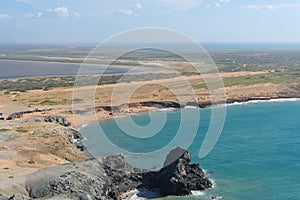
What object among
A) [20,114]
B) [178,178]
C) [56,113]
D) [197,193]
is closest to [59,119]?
[56,113]

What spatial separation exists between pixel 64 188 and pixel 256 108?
52.4 metres

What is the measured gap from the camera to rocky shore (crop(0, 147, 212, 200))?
30250mm

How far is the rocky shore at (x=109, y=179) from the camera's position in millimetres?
30250

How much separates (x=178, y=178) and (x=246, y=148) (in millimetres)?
16192

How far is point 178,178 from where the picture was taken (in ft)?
116

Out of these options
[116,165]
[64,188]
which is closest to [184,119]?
[116,165]

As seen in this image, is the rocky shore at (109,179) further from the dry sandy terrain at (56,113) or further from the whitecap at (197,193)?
the dry sandy terrain at (56,113)

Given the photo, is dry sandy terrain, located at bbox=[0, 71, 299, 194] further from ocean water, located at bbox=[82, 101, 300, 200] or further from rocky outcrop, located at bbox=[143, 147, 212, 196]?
rocky outcrop, located at bbox=[143, 147, 212, 196]

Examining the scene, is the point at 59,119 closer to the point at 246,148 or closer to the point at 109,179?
the point at 109,179

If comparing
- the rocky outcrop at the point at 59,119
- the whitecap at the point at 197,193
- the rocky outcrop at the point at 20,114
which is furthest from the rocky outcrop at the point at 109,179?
the rocky outcrop at the point at 20,114

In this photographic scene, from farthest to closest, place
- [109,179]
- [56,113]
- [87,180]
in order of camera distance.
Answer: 1. [56,113]
2. [109,179]
3. [87,180]

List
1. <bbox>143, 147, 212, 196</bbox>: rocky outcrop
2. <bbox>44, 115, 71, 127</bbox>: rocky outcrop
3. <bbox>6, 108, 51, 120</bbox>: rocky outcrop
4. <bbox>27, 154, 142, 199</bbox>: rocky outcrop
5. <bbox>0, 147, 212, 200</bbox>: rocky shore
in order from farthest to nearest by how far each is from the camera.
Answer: <bbox>6, 108, 51, 120</bbox>: rocky outcrop
<bbox>44, 115, 71, 127</bbox>: rocky outcrop
<bbox>143, 147, 212, 196</bbox>: rocky outcrop
<bbox>0, 147, 212, 200</bbox>: rocky shore
<bbox>27, 154, 142, 199</bbox>: rocky outcrop

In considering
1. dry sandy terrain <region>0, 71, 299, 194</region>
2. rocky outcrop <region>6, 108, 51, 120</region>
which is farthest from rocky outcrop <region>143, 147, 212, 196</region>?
rocky outcrop <region>6, 108, 51, 120</region>

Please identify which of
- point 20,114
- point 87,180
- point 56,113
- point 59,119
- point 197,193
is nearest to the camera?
point 87,180
